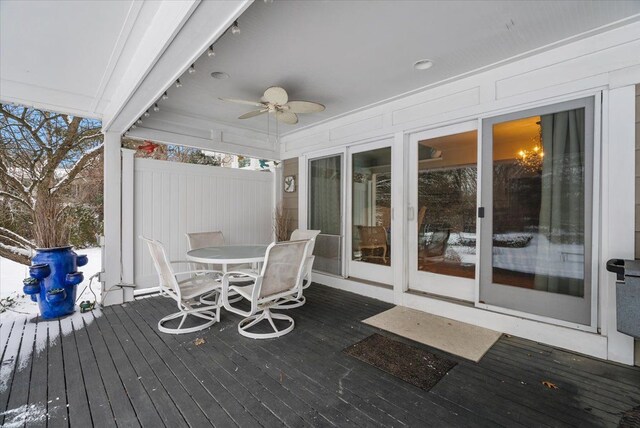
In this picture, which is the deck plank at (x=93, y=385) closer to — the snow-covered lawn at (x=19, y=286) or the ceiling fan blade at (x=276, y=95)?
the snow-covered lawn at (x=19, y=286)

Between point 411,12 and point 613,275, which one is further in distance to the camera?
point 613,275

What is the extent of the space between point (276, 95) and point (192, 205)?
2585mm

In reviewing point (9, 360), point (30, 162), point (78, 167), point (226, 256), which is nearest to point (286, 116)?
point (226, 256)

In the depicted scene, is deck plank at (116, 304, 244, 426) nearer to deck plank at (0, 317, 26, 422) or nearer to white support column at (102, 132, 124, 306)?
deck plank at (0, 317, 26, 422)

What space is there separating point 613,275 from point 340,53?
304 cm

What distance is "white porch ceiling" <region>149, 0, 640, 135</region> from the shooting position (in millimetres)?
2100

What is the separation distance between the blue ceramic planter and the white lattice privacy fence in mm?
787

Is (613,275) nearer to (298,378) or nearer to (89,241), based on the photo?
(298,378)

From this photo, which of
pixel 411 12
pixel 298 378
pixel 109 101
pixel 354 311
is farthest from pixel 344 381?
pixel 109 101

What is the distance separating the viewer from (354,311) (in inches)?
139

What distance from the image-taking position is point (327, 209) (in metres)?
4.89

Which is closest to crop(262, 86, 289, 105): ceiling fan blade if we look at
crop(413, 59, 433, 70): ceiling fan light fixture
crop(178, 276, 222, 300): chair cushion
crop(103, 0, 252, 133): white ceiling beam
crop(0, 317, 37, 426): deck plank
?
crop(103, 0, 252, 133): white ceiling beam

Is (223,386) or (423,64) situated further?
(423,64)

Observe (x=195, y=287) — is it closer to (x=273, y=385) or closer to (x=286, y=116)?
(x=273, y=385)
